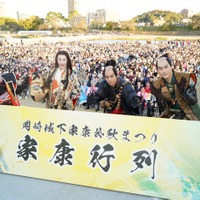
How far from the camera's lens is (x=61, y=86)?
2.41 m

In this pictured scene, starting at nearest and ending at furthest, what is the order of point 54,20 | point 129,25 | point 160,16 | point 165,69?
point 165,69 → point 160,16 → point 129,25 → point 54,20

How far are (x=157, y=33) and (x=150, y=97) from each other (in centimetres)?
48

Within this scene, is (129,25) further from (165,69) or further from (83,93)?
(83,93)

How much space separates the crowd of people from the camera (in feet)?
7.01

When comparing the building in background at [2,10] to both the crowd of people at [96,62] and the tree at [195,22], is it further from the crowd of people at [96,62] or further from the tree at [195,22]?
the tree at [195,22]

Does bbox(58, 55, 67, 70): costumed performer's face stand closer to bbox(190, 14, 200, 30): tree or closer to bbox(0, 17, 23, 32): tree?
bbox(0, 17, 23, 32): tree

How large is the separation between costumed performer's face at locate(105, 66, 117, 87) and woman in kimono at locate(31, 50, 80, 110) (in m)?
0.26

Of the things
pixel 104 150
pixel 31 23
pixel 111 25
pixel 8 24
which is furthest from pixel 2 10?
pixel 104 150

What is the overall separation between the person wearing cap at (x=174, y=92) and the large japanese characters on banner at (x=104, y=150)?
7cm

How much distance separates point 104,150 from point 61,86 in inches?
23.8

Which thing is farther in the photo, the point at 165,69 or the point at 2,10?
the point at 2,10

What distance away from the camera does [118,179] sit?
2.30 meters

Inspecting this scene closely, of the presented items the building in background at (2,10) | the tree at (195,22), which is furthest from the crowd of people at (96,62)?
the building in background at (2,10)

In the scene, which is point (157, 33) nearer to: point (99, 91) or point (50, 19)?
point (99, 91)
